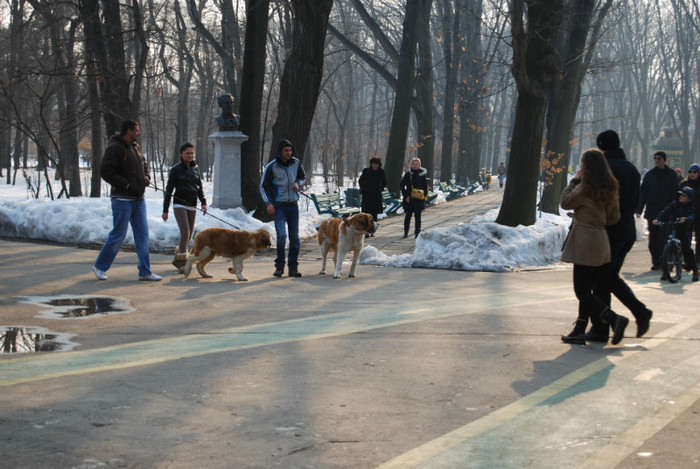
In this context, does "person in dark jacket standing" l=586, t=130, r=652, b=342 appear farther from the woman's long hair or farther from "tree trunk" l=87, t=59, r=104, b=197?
"tree trunk" l=87, t=59, r=104, b=197

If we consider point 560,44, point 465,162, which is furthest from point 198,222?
point 465,162

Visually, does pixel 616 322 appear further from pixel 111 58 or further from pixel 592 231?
pixel 111 58

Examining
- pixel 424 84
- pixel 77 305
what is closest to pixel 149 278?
pixel 77 305

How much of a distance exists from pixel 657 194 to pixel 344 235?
594 cm

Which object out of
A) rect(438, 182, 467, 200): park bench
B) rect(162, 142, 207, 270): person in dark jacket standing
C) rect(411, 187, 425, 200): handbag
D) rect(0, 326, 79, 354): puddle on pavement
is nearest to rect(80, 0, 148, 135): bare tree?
rect(411, 187, 425, 200): handbag

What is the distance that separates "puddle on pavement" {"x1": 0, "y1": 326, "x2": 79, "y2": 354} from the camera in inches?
253

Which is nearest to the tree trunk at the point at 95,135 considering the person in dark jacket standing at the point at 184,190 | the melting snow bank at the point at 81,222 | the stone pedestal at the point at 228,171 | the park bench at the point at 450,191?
the stone pedestal at the point at 228,171

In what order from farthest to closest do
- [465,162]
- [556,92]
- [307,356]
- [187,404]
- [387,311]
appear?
[465,162] → [556,92] → [387,311] → [307,356] → [187,404]

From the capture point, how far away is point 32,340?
673 cm

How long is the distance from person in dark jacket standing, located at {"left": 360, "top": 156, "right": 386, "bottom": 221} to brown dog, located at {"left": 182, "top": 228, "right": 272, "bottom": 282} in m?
7.17

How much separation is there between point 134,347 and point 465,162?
42.5 m

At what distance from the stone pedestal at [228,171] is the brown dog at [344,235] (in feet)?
22.2

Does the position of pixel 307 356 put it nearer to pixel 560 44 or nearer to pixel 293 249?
pixel 293 249

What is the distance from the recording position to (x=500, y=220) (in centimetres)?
1656
